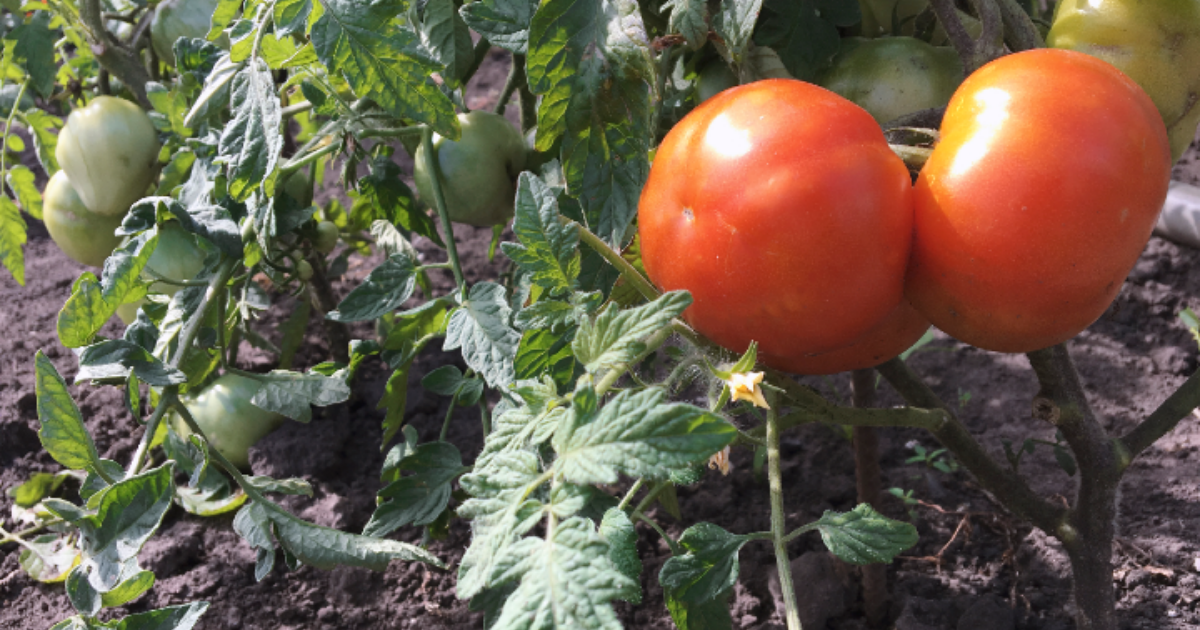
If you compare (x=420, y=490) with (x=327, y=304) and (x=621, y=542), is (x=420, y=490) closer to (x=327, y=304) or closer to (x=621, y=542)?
(x=621, y=542)

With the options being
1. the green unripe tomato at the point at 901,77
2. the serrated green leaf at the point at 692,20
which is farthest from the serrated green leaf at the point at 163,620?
the green unripe tomato at the point at 901,77

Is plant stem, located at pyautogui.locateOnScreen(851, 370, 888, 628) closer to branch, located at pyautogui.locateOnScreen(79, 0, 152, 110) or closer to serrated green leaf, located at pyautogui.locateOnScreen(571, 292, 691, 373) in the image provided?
serrated green leaf, located at pyautogui.locateOnScreen(571, 292, 691, 373)

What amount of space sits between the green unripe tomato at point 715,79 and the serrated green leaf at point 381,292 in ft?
1.15

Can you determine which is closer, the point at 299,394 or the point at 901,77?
the point at 901,77

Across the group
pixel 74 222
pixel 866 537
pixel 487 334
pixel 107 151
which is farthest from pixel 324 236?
pixel 866 537

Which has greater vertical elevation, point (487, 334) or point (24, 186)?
point (487, 334)

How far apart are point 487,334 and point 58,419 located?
36 cm

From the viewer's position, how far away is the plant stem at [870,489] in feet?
3.81

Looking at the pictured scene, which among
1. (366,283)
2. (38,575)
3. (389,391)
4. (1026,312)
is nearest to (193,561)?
(38,575)

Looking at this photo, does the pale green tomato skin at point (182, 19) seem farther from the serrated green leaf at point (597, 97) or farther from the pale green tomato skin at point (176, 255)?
the serrated green leaf at point (597, 97)

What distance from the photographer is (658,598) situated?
1.22m

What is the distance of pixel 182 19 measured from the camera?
1267mm

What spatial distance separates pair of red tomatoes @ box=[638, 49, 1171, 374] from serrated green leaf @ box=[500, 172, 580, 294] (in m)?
0.08

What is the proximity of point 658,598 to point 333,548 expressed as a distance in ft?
1.58
